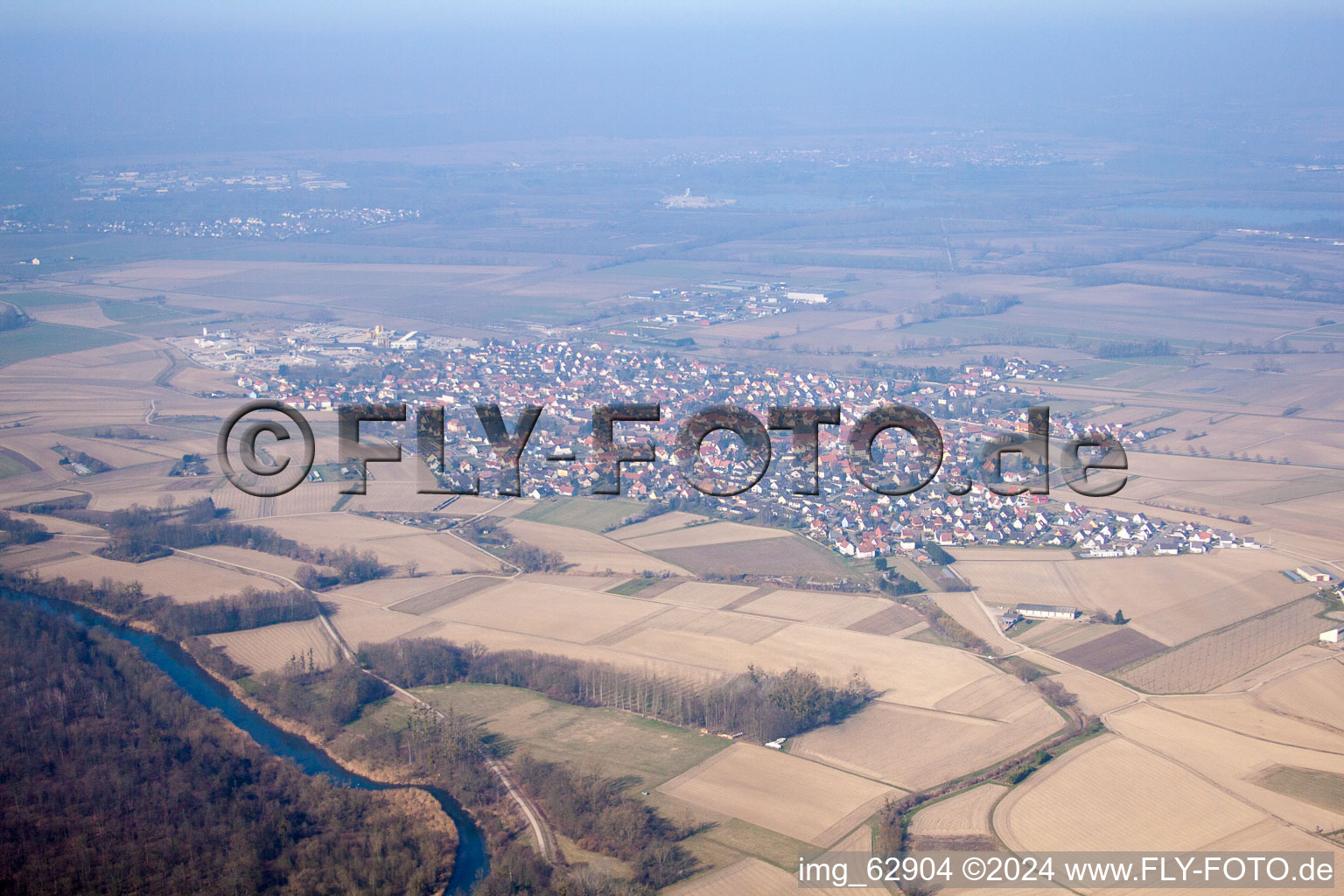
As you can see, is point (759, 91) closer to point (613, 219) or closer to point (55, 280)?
point (613, 219)

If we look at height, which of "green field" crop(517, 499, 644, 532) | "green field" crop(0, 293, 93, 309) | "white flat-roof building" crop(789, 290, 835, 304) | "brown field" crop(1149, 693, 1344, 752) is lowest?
"brown field" crop(1149, 693, 1344, 752)

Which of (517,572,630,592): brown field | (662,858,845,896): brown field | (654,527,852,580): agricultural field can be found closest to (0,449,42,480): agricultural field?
(517,572,630,592): brown field

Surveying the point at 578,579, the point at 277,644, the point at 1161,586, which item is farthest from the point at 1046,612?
the point at 277,644

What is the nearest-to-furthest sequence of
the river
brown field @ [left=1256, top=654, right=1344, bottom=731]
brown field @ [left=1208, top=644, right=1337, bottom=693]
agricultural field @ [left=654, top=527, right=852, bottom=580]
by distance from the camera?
the river, brown field @ [left=1256, top=654, right=1344, bottom=731], brown field @ [left=1208, top=644, right=1337, bottom=693], agricultural field @ [left=654, top=527, right=852, bottom=580]

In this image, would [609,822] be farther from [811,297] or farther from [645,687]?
[811,297]

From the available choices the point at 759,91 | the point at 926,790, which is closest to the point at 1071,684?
the point at 926,790

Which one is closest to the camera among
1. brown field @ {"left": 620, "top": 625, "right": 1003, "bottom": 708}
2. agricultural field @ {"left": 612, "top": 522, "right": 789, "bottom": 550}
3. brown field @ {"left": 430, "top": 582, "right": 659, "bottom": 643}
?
brown field @ {"left": 620, "top": 625, "right": 1003, "bottom": 708}

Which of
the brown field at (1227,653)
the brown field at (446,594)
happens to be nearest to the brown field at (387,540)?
the brown field at (446,594)

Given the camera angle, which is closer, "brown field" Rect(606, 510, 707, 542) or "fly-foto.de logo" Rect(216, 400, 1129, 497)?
"brown field" Rect(606, 510, 707, 542)

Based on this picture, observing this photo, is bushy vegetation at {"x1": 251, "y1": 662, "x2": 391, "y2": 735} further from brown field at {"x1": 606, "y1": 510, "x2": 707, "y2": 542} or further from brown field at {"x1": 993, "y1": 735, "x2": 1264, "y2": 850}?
brown field at {"x1": 993, "y1": 735, "x2": 1264, "y2": 850}
